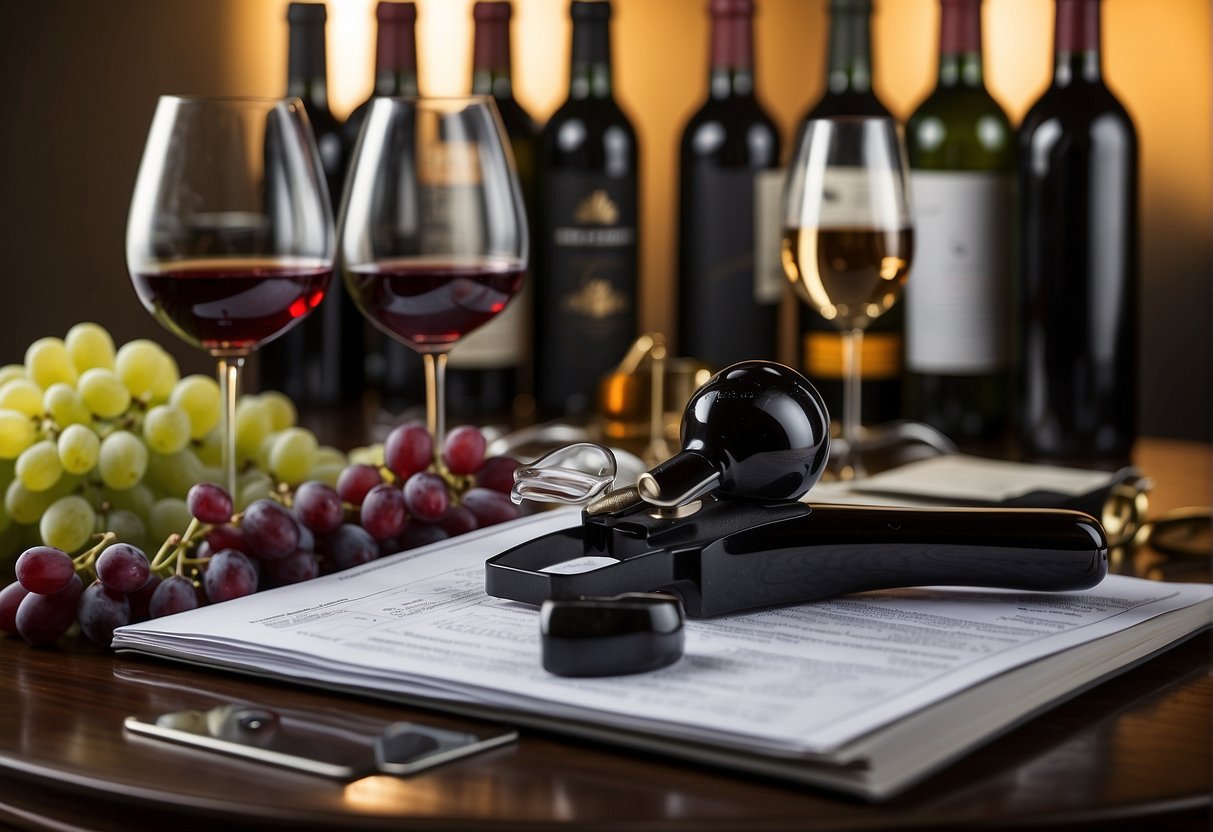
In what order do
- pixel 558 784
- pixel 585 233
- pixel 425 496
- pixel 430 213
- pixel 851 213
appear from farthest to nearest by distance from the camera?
pixel 585 233
pixel 851 213
pixel 430 213
pixel 425 496
pixel 558 784

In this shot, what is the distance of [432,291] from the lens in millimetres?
935

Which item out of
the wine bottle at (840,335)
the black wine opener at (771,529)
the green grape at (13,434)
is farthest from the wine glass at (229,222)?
the wine bottle at (840,335)

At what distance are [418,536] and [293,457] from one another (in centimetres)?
15

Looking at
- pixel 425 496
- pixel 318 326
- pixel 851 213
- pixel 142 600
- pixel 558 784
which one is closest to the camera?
pixel 558 784

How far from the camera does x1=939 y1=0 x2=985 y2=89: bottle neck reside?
1435mm

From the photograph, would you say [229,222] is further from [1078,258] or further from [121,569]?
[1078,258]

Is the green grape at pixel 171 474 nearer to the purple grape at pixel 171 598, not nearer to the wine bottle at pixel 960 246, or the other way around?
the purple grape at pixel 171 598

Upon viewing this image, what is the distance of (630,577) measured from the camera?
0.63 m

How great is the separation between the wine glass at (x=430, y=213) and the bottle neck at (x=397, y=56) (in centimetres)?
63

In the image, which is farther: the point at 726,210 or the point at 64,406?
the point at 726,210

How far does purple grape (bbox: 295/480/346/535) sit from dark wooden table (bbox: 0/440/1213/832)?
17 centimetres

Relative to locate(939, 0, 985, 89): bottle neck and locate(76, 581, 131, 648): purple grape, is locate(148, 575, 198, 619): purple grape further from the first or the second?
locate(939, 0, 985, 89): bottle neck

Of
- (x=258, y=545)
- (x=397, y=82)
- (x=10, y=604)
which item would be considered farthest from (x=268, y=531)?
(x=397, y=82)

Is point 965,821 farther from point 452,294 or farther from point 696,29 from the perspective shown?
point 696,29
